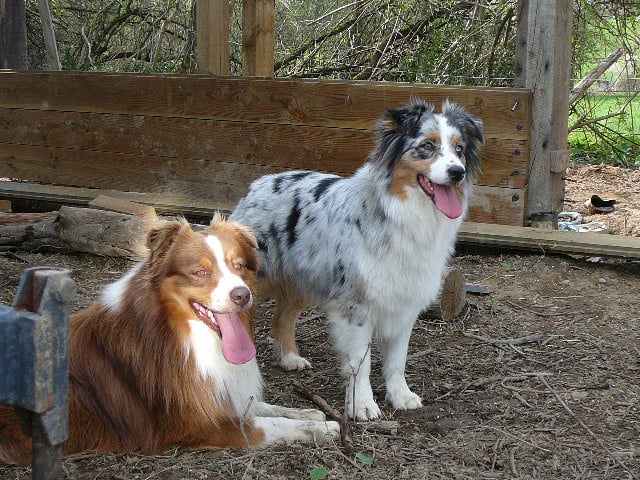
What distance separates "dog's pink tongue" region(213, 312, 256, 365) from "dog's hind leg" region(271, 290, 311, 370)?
4.01ft

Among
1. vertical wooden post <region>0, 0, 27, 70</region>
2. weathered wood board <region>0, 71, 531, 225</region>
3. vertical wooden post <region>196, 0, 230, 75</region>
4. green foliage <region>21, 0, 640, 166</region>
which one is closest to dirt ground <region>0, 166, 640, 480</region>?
weathered wood board <region>0, 71, 531, 225</region>

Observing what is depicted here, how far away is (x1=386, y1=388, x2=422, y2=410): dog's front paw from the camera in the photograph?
171 inches

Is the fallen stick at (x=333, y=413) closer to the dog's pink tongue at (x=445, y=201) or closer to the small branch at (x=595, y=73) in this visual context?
the dog's pink tongue at (x=445, y=201)

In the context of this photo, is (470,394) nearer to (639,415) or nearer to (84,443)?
(639,415)

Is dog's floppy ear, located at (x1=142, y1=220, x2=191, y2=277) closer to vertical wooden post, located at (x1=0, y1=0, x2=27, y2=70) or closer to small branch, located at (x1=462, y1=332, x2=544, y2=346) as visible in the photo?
small branch, located at (x1=462, y1=332, x2=544, y2=346)

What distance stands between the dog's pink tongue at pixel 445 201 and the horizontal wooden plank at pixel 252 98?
2.51 meters

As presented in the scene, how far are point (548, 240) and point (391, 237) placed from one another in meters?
2.65

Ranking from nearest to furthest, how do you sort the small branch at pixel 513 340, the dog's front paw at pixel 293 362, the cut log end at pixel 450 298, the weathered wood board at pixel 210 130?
the dog's front paw at pixel 293 362, the small branch at pixel 513 340, the cut log end at pixel 450 298, the weathered wood board at pixel 210 130

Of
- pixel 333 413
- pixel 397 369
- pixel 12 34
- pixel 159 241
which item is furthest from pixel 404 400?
pixel 12 34

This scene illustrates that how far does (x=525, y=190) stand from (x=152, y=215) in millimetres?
3032

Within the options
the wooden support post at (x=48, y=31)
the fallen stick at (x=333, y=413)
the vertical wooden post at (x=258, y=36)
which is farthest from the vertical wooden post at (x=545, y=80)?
the wooden support post at (x=48, y=31)

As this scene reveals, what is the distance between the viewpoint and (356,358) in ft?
14.1

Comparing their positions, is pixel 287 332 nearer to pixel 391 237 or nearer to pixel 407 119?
pixel 391 237

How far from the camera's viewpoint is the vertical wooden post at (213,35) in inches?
296
